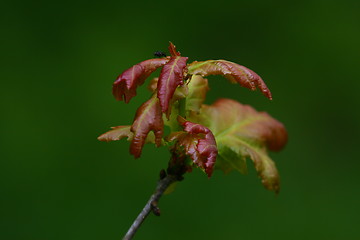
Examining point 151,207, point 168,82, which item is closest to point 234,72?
point 168,82

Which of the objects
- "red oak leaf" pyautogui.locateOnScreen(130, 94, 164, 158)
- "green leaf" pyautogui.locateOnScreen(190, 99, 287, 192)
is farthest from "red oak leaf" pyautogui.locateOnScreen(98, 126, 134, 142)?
"green leaf" pyautogui.locateOnScreen(190, 99, 287, 192)

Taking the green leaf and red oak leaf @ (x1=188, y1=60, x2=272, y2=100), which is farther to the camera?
the green leaf

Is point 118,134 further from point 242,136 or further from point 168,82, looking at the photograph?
point 242,136

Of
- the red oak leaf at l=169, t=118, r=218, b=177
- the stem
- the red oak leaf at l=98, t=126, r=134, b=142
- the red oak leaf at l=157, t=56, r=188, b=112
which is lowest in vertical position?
the stem

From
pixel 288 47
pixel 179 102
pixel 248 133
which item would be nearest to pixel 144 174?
pixel 288 47

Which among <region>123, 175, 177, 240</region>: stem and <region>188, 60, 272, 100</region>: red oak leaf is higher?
<region>188, 60, 272, 100</region>: red oak leaf

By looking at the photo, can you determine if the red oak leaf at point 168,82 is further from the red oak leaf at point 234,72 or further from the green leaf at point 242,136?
the green leaf at point 242,136

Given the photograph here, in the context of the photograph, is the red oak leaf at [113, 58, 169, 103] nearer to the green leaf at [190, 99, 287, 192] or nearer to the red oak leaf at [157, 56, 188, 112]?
the red oak leaf at [157, 56, 188, 112]
